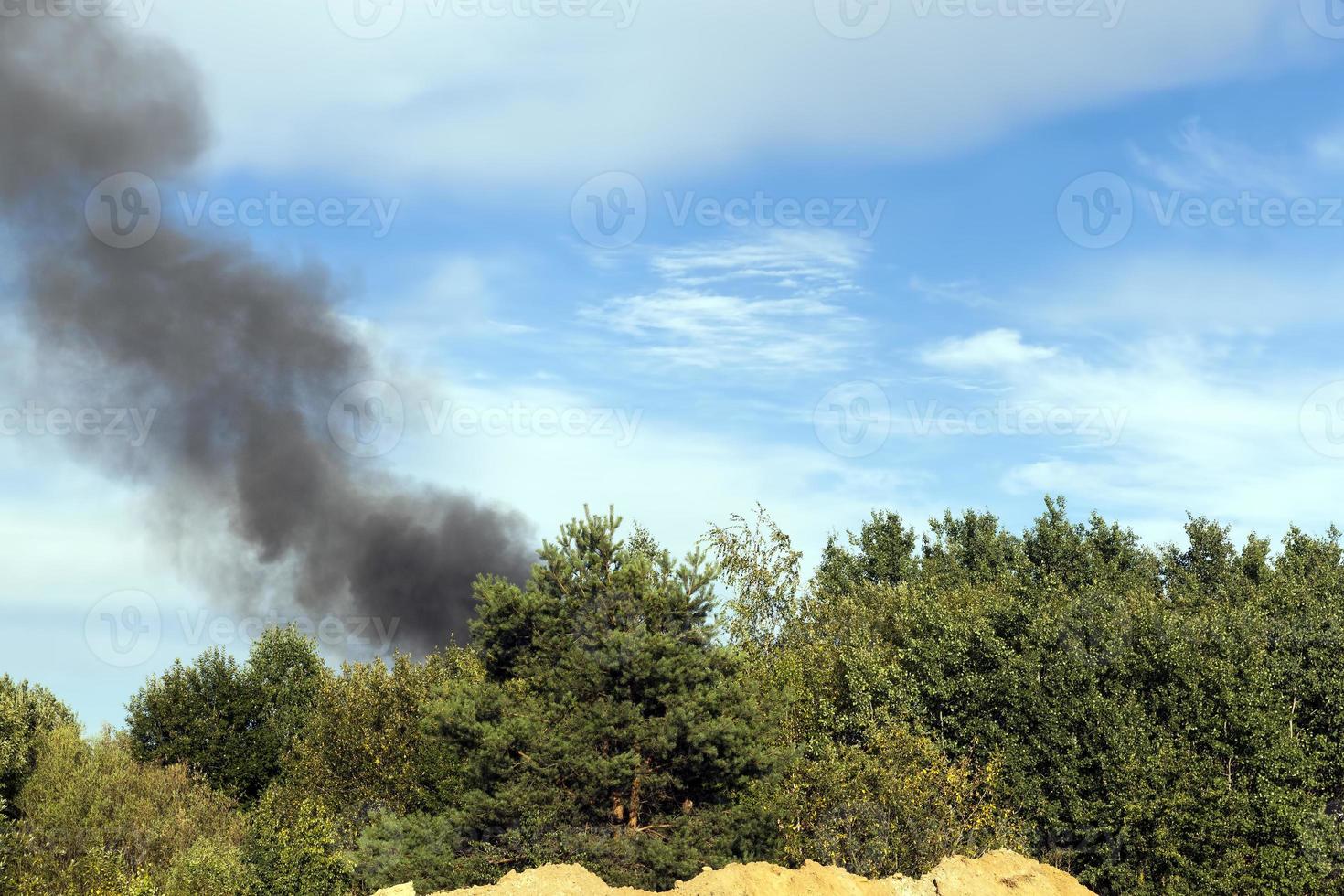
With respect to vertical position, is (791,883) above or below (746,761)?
below

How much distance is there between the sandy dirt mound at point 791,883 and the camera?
30.6 meters

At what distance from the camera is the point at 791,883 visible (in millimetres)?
30875

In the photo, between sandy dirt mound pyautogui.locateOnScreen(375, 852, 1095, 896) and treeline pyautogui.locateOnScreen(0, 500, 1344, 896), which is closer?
sandy dirt mound pyautogui.locateOnScreen(375, 852, 1095, 896)

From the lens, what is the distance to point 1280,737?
39125mm

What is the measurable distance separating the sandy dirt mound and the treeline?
209 cm

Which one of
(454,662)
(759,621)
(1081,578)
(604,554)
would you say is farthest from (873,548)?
(604,554)

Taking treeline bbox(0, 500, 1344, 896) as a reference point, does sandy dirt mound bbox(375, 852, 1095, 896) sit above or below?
below

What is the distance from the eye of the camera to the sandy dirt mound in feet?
101

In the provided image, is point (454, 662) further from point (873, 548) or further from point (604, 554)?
point (873, 548)

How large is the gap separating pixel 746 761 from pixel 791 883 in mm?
4823

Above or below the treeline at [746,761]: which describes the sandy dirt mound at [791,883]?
below

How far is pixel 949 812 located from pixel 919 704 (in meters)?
6.02

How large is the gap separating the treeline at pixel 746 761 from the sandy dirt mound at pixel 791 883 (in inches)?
82.1

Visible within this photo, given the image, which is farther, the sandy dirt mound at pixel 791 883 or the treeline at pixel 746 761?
the treeline at pixel 746 761
